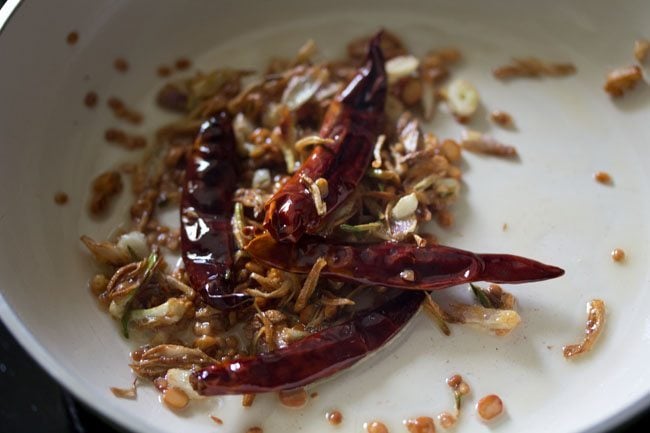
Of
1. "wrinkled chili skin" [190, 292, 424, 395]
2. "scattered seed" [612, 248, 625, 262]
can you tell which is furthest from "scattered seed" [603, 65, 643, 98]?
"wrinkled chili skin" [190, 292, 424, 395]

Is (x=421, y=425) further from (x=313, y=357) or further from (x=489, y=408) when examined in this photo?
(x=313, y=357)

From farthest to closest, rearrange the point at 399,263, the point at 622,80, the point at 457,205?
the point at 622,80 → the point at 457,205 → the point at 399,263

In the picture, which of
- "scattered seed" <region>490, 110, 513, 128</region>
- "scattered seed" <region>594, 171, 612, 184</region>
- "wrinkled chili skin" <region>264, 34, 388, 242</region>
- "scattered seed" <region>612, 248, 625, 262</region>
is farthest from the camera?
"scattered seed" <region>490, 110, 513, 128</region>

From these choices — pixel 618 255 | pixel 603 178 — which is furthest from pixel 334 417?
pixel 603 178

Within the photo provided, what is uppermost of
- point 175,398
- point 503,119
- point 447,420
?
point 503,119

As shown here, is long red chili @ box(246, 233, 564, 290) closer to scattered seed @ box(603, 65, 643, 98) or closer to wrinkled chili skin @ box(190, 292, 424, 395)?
wrinkled chili skin @ box(190, 292, 424, 395)

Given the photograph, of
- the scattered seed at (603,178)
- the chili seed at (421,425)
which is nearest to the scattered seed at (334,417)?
the chili seed at (421,425)
